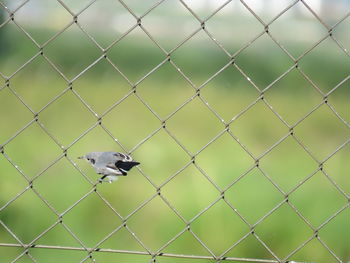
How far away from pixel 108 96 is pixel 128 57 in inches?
6.3

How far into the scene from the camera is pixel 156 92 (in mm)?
2873

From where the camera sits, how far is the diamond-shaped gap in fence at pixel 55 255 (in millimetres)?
2150

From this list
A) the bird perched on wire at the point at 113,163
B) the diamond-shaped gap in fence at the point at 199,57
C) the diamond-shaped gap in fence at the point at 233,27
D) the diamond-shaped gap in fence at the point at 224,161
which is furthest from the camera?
the diamond-shaped gap in fence at the point at 199,57

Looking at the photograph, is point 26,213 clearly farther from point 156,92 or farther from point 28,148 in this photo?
point 156,92

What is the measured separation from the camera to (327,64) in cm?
254

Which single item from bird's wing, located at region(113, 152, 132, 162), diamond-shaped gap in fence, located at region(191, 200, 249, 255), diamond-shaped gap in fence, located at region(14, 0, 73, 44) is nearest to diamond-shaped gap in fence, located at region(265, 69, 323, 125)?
diamond-shaped gap in fence, located at region(191, 200, 249, 255)

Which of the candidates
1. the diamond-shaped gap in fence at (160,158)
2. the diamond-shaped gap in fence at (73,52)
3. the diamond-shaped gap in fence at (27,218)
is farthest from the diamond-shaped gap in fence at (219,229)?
the diamond-shaped gap in fence at (73,52)

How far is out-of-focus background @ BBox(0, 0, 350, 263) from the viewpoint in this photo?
90.5 inches

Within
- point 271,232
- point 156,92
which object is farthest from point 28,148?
point 271,232

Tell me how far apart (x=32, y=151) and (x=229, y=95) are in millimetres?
696

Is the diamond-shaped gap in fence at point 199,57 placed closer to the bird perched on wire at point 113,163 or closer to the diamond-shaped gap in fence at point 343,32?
the diamond-shaped gap in fence at point 343,32

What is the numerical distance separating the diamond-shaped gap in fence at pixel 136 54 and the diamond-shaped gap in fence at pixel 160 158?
26 cm

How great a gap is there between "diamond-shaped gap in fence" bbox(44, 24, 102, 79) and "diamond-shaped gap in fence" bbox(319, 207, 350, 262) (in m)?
0.91

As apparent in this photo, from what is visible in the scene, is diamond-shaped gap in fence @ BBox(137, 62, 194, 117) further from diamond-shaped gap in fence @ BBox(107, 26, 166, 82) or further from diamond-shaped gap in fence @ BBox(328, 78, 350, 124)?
diamond-shaped gap in fence @ BBox(328, 78, 350, 124)
